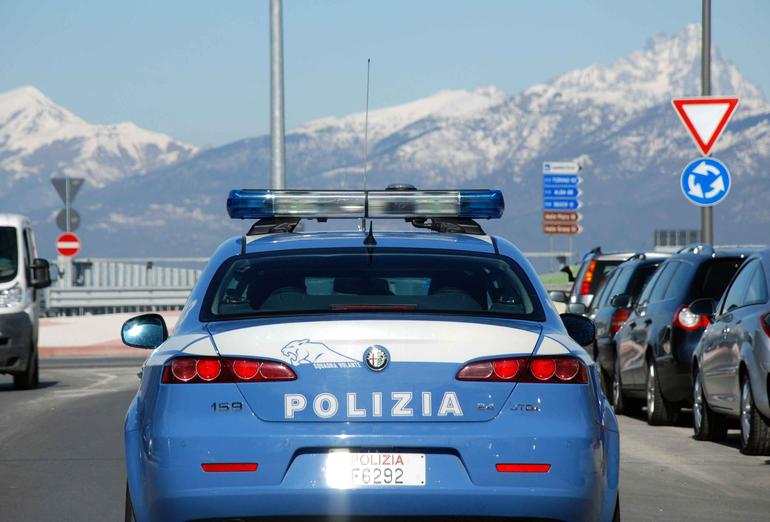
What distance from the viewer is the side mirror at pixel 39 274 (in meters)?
20.4

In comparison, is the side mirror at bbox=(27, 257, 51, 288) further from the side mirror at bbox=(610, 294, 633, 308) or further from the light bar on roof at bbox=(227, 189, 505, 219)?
the light bar on roof at bbox=(227, 189, 505, 219)

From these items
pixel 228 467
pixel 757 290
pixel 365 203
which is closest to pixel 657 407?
pixel 757 290

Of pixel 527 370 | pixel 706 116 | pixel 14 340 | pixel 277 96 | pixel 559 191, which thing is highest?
pixel 277 96

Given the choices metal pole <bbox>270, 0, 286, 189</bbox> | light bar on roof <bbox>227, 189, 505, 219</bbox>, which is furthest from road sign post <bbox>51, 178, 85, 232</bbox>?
light bar on roof <bbox>227, 189, 505, 219</bbox>

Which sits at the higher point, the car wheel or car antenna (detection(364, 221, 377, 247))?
car antenna (detection(364, 221, 377, 247))

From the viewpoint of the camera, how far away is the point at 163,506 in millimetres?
6363

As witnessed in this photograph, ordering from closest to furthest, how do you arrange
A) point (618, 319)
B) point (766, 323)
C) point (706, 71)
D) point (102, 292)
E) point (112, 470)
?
point (112, 470) < point (766, 323) < point (618, 319) < point (706, 71) < point (102, 292)

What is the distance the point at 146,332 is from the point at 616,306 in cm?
1010

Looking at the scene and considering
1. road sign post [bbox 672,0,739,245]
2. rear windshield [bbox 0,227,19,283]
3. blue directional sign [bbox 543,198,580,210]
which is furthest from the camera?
blue directional sign [bbox 543,198,580,210]

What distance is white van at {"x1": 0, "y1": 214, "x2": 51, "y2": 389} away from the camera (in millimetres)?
19938

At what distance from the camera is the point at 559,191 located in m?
55.0

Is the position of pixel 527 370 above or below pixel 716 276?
above

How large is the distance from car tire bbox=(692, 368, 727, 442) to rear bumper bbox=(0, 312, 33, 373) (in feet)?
28.4

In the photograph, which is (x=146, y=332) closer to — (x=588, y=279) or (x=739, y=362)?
(x=739, y=362)
